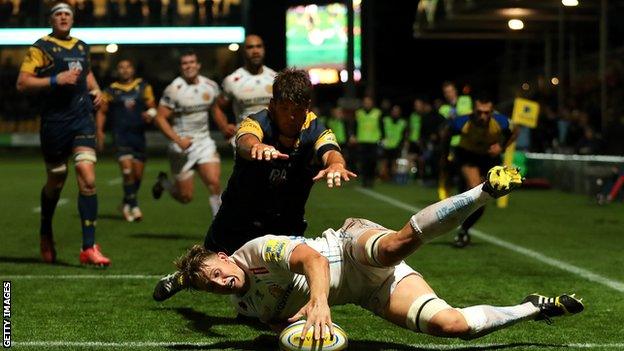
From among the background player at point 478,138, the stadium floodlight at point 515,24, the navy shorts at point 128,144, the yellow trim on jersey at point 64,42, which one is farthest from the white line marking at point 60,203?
the stadium floodlight at point 515,24

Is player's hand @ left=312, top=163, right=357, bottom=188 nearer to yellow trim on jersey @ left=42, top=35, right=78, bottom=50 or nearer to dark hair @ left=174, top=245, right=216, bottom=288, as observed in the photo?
dark hair @ left=174, top=245, right=216, bottom=288

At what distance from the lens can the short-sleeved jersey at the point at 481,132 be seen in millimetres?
13773

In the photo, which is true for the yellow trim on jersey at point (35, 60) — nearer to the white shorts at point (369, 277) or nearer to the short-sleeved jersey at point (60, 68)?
the short-sleeved jersey at point (60, 68)

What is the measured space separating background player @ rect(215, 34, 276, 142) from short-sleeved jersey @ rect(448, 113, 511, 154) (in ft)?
7.36

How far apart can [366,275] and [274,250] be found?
0.58m

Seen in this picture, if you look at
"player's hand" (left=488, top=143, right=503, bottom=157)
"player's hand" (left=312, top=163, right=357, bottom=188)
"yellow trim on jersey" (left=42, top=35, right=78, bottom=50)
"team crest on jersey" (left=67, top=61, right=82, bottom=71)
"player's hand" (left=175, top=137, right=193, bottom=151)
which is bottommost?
"player's hand" (left=488, top=143, right=503, bottom=157)

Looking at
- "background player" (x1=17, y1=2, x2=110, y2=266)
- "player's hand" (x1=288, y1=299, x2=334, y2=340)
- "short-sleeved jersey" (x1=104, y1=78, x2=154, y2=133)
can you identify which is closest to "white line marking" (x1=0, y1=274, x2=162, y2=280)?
"background player" (x1=17, y1=2, x2=110, y2=266)

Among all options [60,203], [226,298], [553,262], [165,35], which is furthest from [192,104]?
[165,35]

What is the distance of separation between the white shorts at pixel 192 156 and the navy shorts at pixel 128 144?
13.0 feet

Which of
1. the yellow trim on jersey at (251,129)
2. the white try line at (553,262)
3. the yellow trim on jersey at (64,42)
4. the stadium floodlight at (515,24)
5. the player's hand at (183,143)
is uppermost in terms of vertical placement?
the yellow trim on jersey at (64,42)

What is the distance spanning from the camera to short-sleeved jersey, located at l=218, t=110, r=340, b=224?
312 inches

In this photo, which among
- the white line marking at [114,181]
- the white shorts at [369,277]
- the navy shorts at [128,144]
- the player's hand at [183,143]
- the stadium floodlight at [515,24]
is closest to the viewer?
the white shorts at [369,277]

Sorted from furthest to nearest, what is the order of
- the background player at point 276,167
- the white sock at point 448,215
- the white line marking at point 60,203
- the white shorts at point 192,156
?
the white line marking at point 60,203
the white shorts at point 192,156
the background player at point 276,167
the white sock at point 448,215

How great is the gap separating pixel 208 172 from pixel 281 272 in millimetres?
7323
